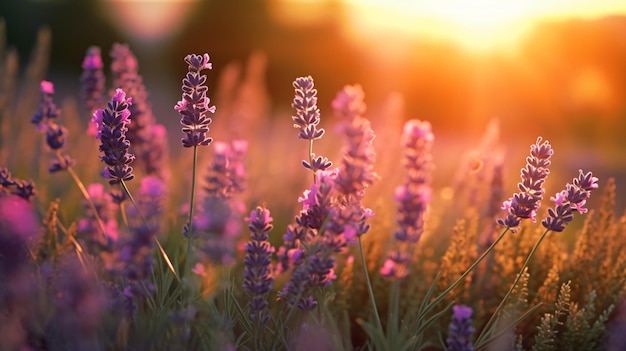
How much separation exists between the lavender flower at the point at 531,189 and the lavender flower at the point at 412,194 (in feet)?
1.35

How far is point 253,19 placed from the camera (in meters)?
18.3

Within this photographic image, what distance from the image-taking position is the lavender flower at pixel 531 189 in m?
2.09

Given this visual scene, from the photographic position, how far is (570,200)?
2129 millimetres

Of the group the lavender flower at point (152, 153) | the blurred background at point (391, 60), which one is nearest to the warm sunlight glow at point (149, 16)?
the blurred background at point (391, 60)

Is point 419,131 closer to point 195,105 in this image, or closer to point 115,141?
point 195,105

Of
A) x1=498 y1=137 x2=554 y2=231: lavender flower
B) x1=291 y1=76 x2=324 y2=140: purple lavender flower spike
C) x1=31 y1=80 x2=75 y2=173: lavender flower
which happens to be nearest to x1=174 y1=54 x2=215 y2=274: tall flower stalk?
x1=291 y1=76 x2=324 y2=140: purple lavender flower spike

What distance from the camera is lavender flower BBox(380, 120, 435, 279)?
1.84 m

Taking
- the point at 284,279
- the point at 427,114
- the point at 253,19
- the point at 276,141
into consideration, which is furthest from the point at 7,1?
the point at 284,279

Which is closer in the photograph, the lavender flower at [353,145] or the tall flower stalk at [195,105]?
the lavender flower at [353,145]

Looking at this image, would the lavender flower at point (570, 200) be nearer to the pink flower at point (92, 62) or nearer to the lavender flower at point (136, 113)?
the lavender flower at point (136, 113)

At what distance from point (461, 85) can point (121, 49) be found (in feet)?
41.1

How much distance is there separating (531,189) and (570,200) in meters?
0.14

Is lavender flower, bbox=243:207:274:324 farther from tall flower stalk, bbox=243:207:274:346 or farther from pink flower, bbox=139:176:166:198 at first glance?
pink flower, bbox=139:176:166:198

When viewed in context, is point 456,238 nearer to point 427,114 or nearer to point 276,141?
point 276,141
